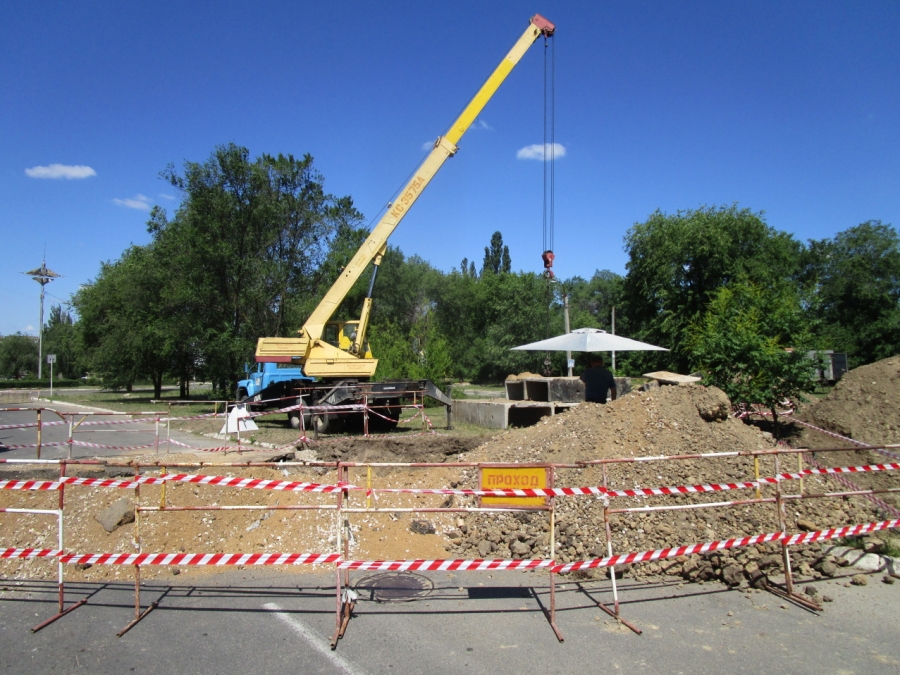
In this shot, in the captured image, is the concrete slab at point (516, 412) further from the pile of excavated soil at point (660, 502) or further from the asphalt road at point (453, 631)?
the asphalt road at point (453, 631)

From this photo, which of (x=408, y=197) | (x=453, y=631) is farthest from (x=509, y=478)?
(x=408, y=197)

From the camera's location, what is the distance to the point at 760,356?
447 inches

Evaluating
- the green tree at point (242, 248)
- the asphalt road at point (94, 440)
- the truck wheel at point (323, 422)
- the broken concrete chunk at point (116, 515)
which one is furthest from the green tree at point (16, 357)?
the broken concrete chunk at point (116, 515)

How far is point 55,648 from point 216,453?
8.11 metres

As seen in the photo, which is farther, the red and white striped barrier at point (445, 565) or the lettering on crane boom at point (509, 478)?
the lettering on crane boom at point (509, 478)

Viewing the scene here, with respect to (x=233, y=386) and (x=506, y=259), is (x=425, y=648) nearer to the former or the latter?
(x=233, y=386)

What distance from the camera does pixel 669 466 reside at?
25.0 feet

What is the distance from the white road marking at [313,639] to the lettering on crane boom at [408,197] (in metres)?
14.2

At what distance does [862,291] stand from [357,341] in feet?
160

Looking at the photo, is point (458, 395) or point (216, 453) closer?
point (216, 453)

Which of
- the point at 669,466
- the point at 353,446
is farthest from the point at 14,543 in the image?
the point at 669,466

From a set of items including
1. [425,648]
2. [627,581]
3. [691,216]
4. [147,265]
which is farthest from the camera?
[691,216]

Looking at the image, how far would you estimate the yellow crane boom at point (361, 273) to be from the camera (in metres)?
17.0

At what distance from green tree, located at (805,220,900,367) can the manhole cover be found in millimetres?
48101
